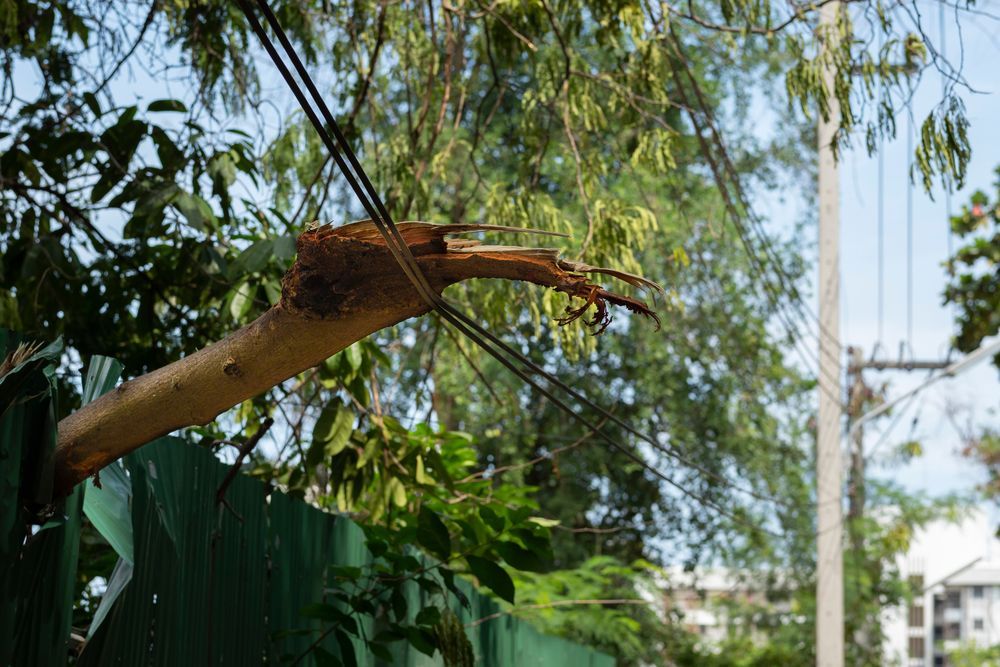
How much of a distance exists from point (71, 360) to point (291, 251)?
172cm

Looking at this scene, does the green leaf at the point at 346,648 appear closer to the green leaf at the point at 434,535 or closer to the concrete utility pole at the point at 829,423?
the green leaf at the point at 434,535

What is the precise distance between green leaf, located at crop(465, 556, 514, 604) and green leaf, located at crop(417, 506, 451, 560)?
0.29 feet

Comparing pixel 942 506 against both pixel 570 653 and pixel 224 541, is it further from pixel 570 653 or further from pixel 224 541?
pixel 224 541

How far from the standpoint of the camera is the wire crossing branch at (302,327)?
2338 mm

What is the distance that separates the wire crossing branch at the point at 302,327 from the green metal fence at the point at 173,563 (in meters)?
0.11

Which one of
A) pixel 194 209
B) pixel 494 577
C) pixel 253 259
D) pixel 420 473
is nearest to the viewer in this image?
pixel 494 577

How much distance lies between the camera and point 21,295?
5.09 m

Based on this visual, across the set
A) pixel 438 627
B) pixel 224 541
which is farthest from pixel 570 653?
pixel 224 541

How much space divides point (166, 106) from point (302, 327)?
2650mm

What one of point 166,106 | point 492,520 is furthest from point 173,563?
point 166,106

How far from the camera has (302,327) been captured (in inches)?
94.3

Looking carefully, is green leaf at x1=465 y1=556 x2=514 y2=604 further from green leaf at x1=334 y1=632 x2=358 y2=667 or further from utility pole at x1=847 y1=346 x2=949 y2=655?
utility pole at x1=847 y1=346 x2=949 y2=655

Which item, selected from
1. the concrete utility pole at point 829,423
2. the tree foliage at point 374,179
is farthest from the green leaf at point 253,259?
the concrete utility pole at point 829,423

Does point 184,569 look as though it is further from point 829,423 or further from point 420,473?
point 829,423
